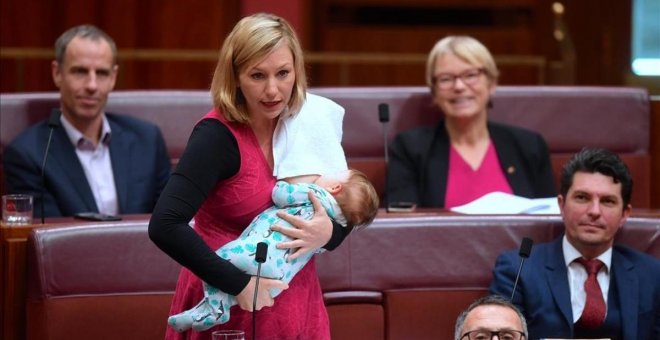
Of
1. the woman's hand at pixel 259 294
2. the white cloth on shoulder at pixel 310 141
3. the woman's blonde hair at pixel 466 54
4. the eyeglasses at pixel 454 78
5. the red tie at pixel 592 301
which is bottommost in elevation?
the red tie at pixel 592 301

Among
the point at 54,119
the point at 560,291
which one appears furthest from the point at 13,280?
the point at 560,291

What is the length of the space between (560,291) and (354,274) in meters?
0.40

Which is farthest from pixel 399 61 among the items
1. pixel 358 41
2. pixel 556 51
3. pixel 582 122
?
pixel 582 122

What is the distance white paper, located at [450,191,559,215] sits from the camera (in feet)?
8.66

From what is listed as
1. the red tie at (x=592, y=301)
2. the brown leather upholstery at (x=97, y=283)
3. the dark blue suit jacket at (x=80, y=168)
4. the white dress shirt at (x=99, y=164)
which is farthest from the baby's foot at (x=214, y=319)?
the white dress shirt at (x=99, y=164)

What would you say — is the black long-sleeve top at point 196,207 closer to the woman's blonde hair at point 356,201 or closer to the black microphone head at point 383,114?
the woman's blonde hair at point 356,201

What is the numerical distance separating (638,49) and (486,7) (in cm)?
83

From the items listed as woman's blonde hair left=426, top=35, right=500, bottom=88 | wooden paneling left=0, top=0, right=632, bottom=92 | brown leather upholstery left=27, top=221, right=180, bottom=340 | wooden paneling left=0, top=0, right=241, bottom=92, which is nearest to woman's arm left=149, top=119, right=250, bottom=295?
brown leather upholstery left=27, top=221, right=180, bottom=340

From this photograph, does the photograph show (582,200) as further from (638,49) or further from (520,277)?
(638,49)

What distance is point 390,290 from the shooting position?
2.36 m

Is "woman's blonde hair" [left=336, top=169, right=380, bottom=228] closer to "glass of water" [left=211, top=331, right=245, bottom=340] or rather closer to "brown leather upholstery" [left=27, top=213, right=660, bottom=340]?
"glass of water" [left=211, top=331, right=245, bottom=340]

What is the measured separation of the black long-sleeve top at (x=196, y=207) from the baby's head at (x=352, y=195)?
16 centimetres

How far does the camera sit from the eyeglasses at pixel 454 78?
10.2 ft

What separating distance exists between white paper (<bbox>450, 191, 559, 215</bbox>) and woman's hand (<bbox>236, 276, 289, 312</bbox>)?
992mm
